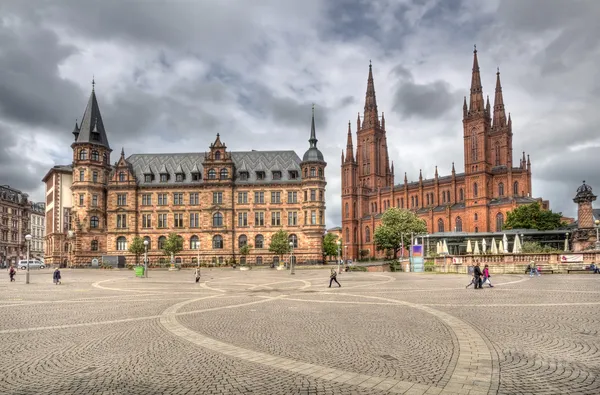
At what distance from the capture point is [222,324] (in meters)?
13.6

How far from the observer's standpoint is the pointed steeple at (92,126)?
72.2 meters

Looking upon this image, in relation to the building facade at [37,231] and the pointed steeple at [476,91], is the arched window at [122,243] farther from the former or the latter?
the pointed steeple at [476,91]

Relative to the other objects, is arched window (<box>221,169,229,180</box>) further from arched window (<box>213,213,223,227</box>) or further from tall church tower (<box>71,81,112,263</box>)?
tall church tower (<box>71,81,112,263</box>)

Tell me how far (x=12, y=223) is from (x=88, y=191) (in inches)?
2349

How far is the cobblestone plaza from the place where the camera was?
7527mm

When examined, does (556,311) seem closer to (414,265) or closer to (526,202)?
(414,265)

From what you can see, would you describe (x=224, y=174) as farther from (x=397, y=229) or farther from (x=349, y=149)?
(x=349, y=149)

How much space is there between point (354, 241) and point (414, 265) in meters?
78.2

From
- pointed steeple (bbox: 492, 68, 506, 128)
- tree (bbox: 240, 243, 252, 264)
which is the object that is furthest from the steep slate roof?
pointed steeple (bbox: 492, 68, 506, 128)

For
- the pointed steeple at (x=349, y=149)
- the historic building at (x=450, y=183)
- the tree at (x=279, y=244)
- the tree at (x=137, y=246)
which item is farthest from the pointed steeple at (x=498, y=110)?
the tree at (x=137, y=246)

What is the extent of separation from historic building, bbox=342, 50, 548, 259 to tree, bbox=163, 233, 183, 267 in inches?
2560

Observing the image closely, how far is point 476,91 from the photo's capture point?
112 meters

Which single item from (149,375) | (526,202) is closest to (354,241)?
(526,202)

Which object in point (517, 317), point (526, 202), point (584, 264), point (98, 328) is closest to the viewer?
point (98, 328)
